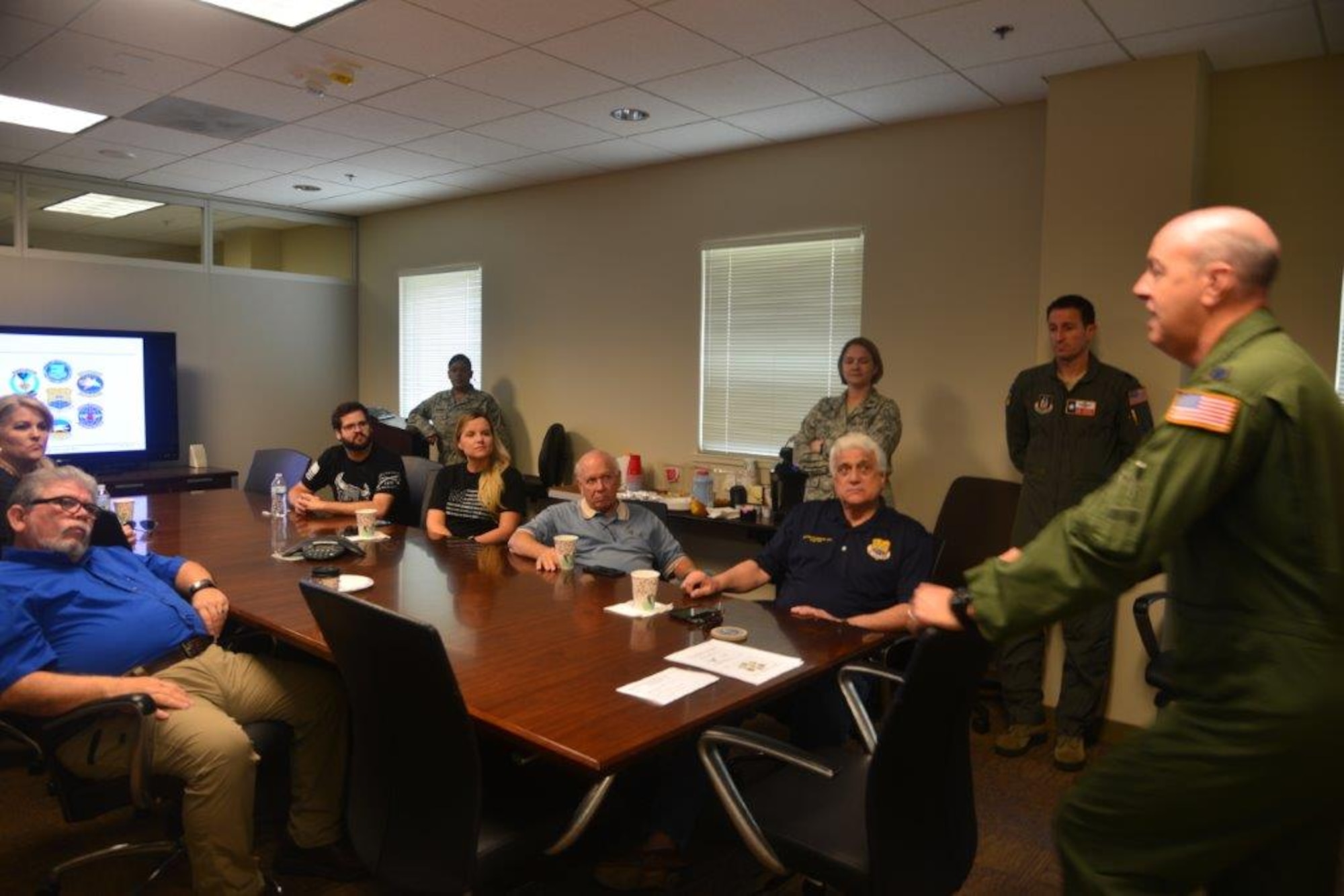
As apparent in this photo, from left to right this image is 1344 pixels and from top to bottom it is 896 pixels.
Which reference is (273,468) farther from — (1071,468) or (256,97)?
(1071,468)

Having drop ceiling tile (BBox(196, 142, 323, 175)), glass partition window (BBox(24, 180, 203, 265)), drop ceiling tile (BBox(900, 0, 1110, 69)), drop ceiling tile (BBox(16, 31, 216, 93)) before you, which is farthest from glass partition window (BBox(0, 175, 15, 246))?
drop ceiling tile (BBox(900, 0, 1110, 69))

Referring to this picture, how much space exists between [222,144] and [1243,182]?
512 cm

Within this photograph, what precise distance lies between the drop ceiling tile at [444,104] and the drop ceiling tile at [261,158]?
1284 mm

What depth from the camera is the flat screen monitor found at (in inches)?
223

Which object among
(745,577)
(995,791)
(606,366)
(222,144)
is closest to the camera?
(745,577)

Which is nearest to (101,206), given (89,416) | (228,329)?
(228,329)

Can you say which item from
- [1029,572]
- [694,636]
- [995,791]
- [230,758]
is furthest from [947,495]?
[230,758]

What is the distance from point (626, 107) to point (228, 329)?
412 cm

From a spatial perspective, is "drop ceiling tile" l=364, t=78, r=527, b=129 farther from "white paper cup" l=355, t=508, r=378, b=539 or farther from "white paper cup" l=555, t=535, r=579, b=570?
"white paper cup" l=555, t=535, r=579, b=570

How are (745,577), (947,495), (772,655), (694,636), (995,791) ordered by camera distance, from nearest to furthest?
1. (772,655)
2. (694,636)
3. (745,577)
4. (995,791)
5. (947,495)

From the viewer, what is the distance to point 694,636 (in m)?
2.21

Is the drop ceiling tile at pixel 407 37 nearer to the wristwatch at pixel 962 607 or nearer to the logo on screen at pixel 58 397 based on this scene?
the wristwatch at pixel 962 607

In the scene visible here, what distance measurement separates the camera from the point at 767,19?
3.16 metres

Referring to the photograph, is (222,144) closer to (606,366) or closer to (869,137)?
(606,366)
